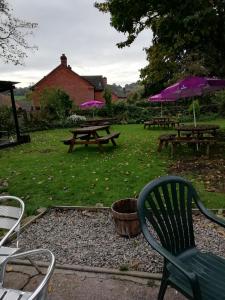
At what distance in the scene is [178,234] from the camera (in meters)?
2.80

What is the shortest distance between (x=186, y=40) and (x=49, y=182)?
19.8 feet

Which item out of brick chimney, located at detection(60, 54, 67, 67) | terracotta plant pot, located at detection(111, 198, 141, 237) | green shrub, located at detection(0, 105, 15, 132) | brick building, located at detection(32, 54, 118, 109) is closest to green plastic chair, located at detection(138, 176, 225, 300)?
terracotta plant pot, located at detection(111, 198, 141, 237)

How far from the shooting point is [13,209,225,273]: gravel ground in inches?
153

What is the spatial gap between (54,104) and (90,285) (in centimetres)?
2604

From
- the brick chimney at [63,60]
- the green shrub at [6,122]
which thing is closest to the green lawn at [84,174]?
the green shrub at [6,122]

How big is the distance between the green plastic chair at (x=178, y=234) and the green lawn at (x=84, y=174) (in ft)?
9.77

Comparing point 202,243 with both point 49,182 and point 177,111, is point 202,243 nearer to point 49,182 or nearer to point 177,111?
point 49,182

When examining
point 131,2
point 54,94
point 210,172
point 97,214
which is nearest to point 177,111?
point 54,94

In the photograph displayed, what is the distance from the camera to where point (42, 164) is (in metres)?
10.4

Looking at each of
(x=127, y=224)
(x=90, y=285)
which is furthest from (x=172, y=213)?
(x=127, y=224)

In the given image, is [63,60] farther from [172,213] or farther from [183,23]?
[172,213]

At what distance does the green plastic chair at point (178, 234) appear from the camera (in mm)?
2365

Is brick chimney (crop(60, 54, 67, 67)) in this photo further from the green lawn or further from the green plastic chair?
the green plastic chair

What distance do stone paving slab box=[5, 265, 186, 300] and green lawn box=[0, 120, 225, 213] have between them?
2320 mm
